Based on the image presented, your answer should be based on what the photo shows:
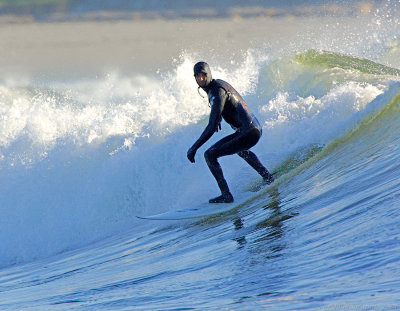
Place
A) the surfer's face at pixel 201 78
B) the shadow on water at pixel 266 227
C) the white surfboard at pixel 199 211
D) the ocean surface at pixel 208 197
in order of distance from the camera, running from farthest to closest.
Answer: the white surfboard at pixel 199 211
the surfer's face at pixel 201 78
the shadow on water at pixel 266 227
the ocean surface at pixel 208 197

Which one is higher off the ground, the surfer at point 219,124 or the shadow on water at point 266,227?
the surfer at point 219,124

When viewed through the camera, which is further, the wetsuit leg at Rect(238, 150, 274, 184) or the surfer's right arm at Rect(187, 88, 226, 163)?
the wetsuit leg at Rect(238, 150, 274, 184)

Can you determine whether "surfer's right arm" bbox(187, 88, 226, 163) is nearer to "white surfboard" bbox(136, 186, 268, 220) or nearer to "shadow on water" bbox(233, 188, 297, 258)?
"white surfboard" bbox(136, 186, 268, 220)

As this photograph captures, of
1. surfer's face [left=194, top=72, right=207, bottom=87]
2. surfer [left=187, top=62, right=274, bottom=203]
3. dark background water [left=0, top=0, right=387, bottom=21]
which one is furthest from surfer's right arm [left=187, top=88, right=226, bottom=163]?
dark background water [left=0, top=0, right=387, bottom=21]

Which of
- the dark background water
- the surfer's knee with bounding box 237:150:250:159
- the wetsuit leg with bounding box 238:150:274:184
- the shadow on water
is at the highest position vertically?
the dark background water

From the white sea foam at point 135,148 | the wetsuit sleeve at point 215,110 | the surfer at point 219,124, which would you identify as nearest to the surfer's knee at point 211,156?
the surfer at point 219,124

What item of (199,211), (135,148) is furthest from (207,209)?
(135,148)

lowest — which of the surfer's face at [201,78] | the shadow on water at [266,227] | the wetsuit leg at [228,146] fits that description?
the shadow on water at [266,227]

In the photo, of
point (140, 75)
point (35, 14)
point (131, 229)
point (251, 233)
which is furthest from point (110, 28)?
point (251, 233)

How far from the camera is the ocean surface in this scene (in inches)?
200

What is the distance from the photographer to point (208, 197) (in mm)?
9789

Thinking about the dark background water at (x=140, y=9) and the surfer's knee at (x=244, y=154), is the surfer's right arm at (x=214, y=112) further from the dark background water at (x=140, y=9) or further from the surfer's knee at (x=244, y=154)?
the dark background water at (x=140, y=9)

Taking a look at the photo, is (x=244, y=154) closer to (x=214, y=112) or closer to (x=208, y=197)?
(x=214, y=112)

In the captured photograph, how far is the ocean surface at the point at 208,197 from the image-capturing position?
509cm
